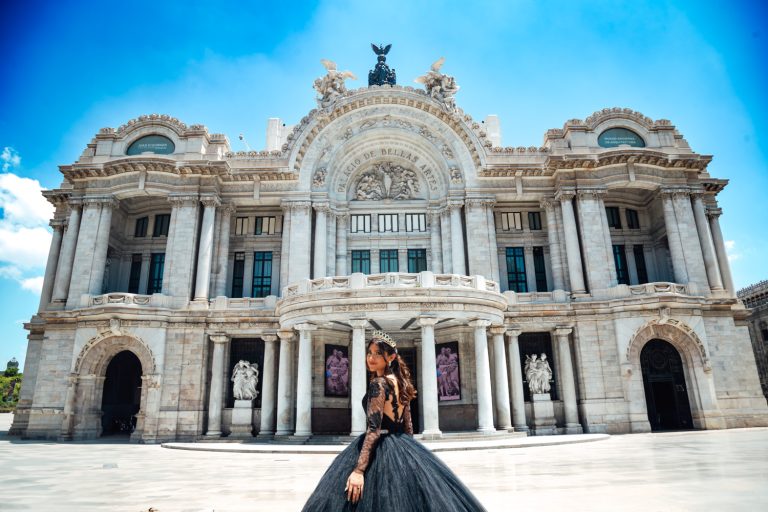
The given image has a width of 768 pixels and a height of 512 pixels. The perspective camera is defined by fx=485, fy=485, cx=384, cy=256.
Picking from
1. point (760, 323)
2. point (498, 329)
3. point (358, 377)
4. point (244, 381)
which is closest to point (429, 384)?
point (358, 377)

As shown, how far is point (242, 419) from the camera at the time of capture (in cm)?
2903

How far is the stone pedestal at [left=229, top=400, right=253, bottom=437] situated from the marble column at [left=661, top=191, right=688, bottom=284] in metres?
28.1

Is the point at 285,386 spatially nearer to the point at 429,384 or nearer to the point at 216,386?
the point at 216,386

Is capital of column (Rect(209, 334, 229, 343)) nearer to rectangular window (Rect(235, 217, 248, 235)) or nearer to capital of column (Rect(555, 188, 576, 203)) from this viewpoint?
rectangular window (Rect(235, 217, 248, 235))

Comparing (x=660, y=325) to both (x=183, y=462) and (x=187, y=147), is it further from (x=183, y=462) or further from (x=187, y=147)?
(x=187, y=147)

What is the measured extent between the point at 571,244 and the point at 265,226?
21.3m

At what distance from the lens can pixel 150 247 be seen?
35281mm

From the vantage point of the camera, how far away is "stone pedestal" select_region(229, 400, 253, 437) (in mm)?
28844

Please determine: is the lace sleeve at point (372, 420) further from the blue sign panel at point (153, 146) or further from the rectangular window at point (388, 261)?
the blue sign panel at point (153, 146)

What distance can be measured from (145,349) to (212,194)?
1073cm

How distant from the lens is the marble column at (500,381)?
86.4 feet

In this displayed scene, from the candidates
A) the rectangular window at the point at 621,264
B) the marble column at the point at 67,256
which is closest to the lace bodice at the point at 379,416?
the rectangular window at the point at 621,264

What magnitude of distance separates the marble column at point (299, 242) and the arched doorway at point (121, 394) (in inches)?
538

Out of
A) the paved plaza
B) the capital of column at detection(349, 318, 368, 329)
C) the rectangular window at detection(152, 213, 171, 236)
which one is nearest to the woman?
the paved plaza
